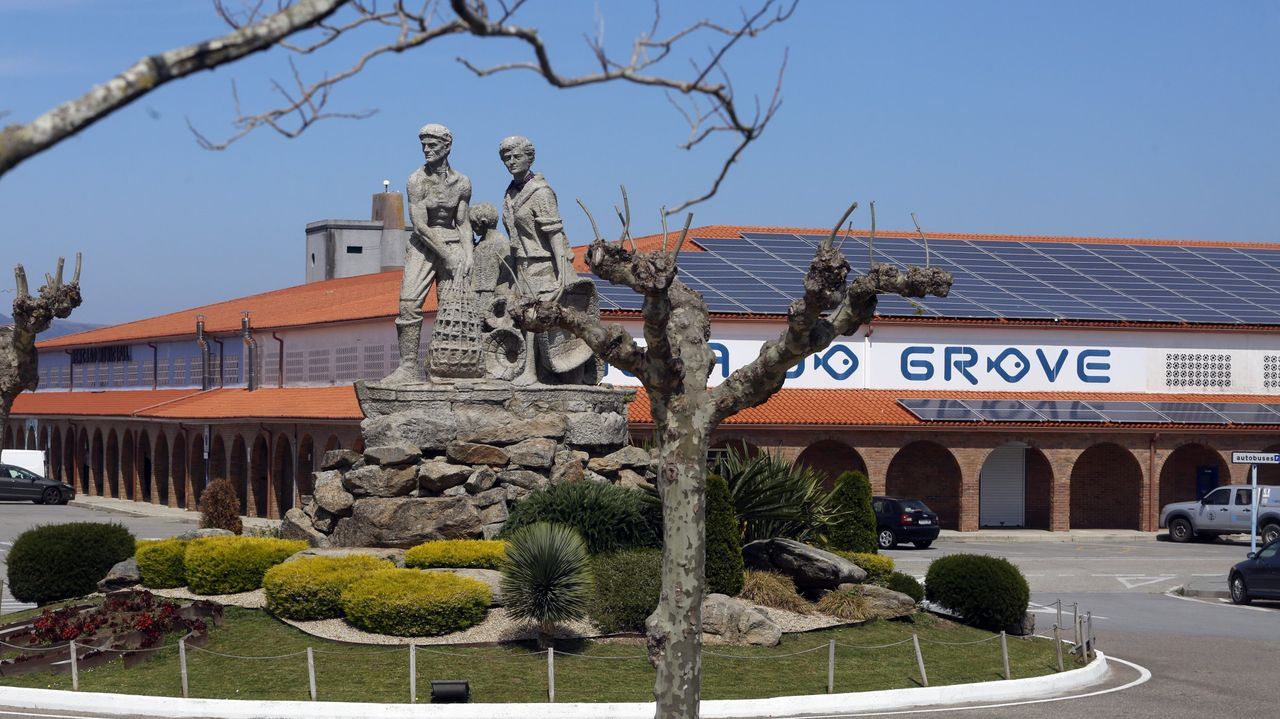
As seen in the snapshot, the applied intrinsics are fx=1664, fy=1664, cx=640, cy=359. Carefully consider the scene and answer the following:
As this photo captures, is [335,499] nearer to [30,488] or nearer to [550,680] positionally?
[550,680]

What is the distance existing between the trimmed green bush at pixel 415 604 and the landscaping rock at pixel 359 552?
5.64 ft

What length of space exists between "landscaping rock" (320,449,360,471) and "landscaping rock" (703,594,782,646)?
5819mm

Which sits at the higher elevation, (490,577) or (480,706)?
(490,577)

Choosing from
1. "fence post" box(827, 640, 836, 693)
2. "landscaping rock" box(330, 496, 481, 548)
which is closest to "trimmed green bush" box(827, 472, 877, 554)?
"landscaping rock" box(330, 496, 481, 548)

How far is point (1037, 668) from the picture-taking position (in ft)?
60.7

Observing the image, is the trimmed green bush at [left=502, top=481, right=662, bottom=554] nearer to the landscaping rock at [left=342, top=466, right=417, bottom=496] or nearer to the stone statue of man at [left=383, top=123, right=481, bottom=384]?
the landscaping rock at [left=342, top=466, right=417, bottom=496]

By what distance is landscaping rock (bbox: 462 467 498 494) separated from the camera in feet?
69.0

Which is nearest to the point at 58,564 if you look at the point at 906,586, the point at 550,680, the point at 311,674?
the point at 311,674

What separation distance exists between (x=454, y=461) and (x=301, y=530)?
235 centimetres

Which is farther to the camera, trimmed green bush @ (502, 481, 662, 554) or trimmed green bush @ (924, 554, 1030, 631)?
trimmed green bush @ (924, 554, 1030, 631)

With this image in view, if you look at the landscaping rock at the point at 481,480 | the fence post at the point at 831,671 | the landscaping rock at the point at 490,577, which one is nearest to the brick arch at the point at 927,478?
the landscaping rock at the point at 481,480

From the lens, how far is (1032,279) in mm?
50188

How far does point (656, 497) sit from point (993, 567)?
4.88 m

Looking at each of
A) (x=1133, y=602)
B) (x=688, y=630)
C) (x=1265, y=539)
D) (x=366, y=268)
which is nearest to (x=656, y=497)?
(x=688, y=630)
